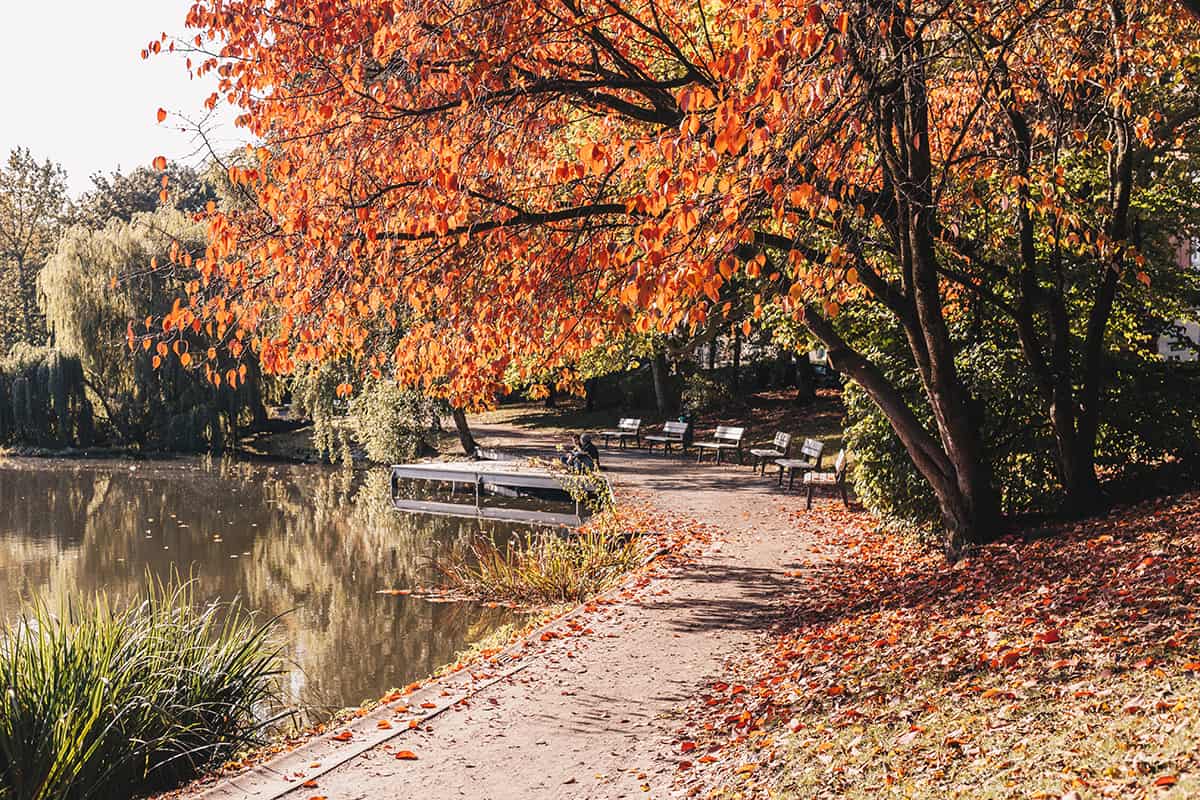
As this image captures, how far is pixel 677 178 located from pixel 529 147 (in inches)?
142

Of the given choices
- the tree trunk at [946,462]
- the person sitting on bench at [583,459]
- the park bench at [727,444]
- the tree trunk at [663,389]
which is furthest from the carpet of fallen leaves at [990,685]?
the tree trunk at [663,389]

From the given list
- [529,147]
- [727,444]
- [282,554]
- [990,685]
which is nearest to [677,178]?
[990,685]

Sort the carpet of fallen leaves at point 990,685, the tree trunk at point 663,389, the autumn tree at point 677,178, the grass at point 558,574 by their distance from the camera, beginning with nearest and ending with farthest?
the carpet of fallen leaves at point 990,685 < the autumn tree at point 677,178 < the grass at point 558,574 < the tree trunk at point 663,389

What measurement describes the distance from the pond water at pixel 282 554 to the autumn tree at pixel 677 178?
3.22 metres

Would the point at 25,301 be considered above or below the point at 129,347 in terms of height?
above

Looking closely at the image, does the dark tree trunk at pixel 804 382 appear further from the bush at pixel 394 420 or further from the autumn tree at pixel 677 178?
the autumn tree at pixel 677 178

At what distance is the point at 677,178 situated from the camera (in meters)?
5.74

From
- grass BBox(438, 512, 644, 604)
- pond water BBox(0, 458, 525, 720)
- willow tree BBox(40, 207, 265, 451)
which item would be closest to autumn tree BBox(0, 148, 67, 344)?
willow tree BBox(40, 207, 265, 451)

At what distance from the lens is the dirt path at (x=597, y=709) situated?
19.3 ft

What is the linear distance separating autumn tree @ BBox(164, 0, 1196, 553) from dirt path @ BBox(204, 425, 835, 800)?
2.65 metres

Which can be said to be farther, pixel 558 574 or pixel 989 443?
pixel 558 574

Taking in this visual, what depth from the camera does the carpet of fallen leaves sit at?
4.54 metres

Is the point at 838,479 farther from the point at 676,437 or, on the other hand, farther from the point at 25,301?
the point at 25,301

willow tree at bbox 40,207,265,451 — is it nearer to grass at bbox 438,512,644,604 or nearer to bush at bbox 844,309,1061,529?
grass at bbox 438,512,644,604
